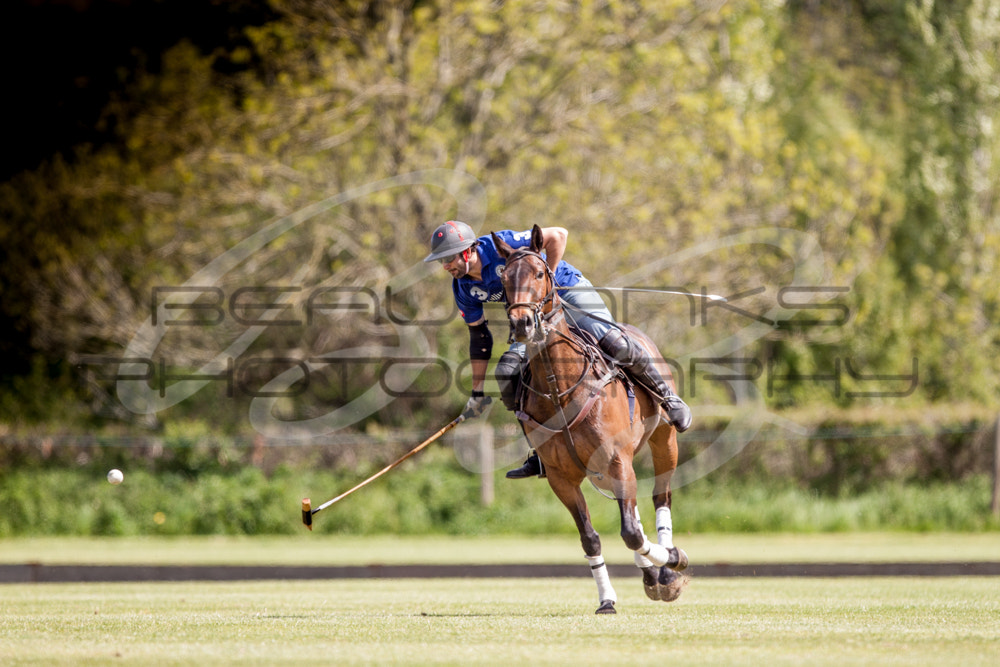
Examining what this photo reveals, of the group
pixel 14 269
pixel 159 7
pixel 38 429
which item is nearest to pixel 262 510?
pixel 38 429

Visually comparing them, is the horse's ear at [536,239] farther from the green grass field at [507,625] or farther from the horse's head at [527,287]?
the green grass field at [507,625]

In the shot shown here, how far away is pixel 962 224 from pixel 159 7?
2133cm

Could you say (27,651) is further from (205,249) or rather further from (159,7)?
(159,7)

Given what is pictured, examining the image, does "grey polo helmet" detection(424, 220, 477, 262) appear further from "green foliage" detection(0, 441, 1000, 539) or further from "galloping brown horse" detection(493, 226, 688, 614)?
"green foliage" detection(0, 441, 1000, 539)

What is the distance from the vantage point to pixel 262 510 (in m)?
22.3

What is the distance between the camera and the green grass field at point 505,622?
6883mm

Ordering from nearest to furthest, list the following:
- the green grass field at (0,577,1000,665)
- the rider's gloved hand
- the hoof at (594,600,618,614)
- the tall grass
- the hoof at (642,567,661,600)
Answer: the green grass field at (0,577,1000,665) → the hoof at (594,600,618,614) → the hoof at (642,567,661,600) → the rider's gloved hand → the tall grass

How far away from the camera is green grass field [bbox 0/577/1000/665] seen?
685 centimetres

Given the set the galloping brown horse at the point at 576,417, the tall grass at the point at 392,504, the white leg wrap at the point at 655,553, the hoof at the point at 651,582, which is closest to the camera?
the galloping brown horse at the point at 576,417

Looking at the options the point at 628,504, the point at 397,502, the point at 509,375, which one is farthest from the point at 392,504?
the point at 628,504

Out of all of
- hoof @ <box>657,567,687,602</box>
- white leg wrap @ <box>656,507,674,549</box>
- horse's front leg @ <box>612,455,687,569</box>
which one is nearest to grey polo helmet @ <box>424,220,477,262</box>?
horse's front leg @ <box>612,455,687,569</box>

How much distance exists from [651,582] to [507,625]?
1.80 metres

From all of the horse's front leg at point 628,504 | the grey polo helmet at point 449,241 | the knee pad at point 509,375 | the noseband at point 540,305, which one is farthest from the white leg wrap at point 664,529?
the grey polo helmet at point 449,241

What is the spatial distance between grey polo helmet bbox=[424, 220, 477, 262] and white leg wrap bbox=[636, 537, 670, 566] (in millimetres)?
2743
